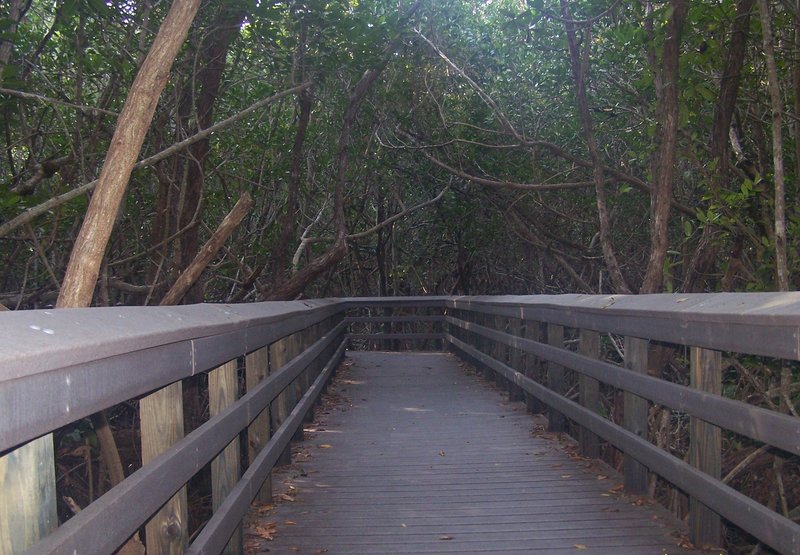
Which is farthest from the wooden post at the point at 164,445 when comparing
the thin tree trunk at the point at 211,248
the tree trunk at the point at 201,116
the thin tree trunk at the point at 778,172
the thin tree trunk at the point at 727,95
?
the tree trunk at the point at 201,116

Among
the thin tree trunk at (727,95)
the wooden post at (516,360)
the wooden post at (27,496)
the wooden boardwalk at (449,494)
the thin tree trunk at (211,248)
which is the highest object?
the thin tree trunk at (727,95)

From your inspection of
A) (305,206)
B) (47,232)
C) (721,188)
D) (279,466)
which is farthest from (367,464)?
(305,206)

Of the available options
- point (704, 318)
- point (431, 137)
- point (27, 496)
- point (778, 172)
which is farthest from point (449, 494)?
point (431, 137)

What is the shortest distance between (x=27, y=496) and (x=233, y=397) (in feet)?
8.12

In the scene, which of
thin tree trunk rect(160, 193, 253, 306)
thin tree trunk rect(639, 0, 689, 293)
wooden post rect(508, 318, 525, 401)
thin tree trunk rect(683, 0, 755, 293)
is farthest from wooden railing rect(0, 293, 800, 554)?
thin tree trunk rect(683, 0, 755, 293)

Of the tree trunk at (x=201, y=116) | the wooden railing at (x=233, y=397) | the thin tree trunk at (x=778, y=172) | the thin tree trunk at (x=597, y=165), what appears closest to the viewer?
the wooden railing at (x=233, y=397)

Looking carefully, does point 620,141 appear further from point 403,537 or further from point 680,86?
point 403,537

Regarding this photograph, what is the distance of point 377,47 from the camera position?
1099 cm

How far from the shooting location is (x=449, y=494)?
561 centimetres

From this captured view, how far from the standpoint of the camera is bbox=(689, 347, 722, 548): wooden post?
3.92m

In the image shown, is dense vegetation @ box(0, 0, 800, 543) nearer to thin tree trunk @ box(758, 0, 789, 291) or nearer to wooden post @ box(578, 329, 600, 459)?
thin tree trunk @ box(758, 0, 789, 291)

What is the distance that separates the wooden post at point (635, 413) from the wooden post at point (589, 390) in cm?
79

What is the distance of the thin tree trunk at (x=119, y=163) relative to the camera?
4789 mm

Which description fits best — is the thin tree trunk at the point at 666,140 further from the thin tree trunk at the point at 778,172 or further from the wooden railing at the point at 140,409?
the wooden railing at the point at 140,409
